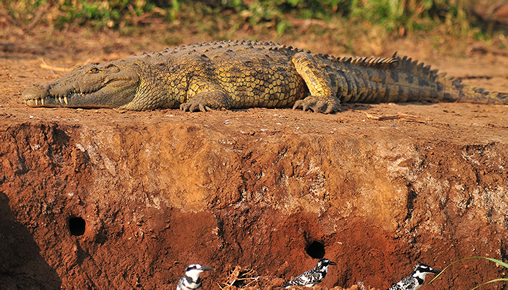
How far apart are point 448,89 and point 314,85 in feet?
7.70

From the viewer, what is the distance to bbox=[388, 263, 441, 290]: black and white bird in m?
3.70

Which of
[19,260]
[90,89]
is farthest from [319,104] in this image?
[19,260]

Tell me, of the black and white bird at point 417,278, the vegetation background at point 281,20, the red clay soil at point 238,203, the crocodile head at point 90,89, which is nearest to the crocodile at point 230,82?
the crocodile head at point 90,89

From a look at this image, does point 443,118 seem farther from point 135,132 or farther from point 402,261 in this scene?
point 135,132

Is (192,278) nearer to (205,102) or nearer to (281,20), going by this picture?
(205,102)

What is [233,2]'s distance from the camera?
10430 millimetres

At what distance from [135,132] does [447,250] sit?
8.86ft

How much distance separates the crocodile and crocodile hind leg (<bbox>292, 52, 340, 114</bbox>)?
1 cm

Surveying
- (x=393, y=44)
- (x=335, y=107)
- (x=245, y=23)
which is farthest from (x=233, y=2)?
(x=335, y=107)

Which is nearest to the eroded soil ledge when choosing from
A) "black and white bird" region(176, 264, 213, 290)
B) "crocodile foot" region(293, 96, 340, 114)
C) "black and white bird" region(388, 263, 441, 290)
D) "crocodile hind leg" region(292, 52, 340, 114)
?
"black and white bird" region(388, 263, 441, 290)

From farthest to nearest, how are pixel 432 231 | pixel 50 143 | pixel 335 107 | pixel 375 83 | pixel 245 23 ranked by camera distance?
pixel 245 23 < pixel 375 83 < pixel 335 107 < pixel 432 231 < pixel 50 143

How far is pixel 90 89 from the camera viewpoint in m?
4.66

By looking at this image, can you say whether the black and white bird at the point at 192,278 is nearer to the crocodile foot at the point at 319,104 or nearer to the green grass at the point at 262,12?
the crocodile foot at the point at 319,104

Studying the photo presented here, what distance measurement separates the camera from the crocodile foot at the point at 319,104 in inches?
205
